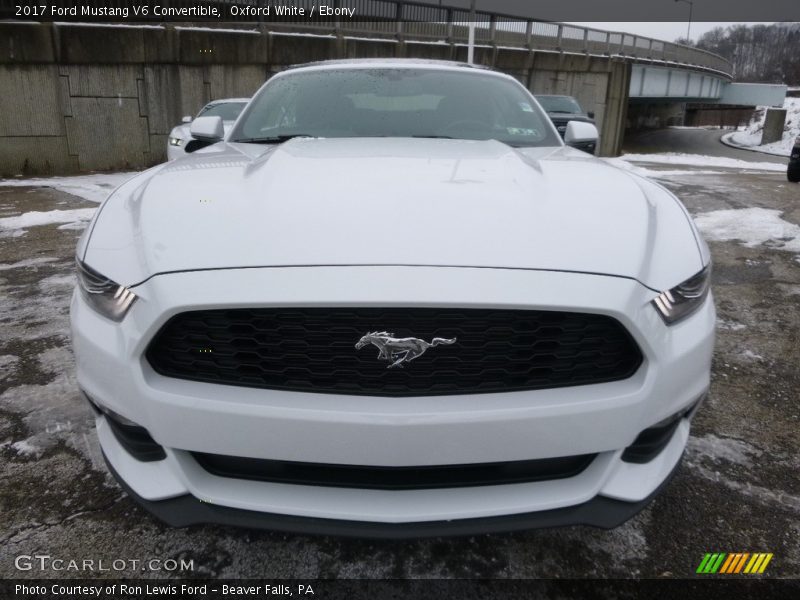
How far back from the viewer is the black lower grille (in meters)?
1.46

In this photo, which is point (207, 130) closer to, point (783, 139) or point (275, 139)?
point (275, 139)

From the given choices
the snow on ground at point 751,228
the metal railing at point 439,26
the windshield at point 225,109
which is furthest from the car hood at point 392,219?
the metal railing at point 439,26

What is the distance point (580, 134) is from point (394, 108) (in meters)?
0.95

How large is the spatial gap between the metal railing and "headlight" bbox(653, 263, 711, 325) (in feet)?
43.1

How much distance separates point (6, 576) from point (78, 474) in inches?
17.8

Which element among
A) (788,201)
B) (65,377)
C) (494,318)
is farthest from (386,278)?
(788,201)

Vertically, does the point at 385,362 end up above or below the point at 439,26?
below

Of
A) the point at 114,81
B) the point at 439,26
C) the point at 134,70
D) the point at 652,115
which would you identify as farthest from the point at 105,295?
the point at 652,115

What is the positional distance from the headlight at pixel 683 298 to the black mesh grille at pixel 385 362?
136 millimetres

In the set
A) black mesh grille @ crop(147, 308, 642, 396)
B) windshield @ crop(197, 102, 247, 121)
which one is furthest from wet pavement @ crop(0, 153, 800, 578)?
windshield @ crop(197, 102, 247, 121)

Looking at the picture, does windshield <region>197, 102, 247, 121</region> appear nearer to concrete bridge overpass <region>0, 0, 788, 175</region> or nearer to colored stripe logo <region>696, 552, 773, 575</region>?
concrete bridge overpass <region>0, 0, 788, 175</region>

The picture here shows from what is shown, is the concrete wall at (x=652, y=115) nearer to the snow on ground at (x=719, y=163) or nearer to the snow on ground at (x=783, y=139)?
the snow on ground at (x=783, y=139)

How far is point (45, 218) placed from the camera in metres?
6.22

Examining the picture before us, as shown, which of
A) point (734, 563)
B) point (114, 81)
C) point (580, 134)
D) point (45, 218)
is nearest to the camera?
point (734, 563)
